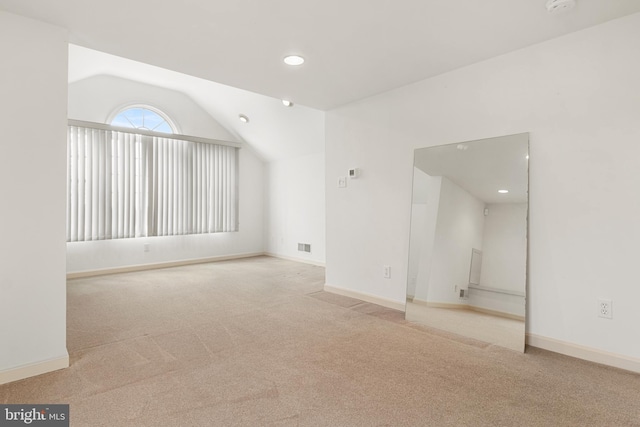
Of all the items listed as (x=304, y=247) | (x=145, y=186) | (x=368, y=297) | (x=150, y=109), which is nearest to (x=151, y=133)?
(x=150, y=109)

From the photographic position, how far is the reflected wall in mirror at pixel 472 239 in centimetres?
271

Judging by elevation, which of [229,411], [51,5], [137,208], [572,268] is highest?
[51,5]

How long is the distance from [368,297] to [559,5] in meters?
2.99

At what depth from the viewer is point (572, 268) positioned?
8.13 ft

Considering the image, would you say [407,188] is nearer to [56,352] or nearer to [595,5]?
[595,5]

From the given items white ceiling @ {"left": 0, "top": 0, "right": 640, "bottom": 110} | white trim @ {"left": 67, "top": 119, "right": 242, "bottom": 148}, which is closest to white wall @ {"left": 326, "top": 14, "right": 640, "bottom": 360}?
white ceiling @ {"left": 0, "top": 0, "right": 640, "bottom": 110}

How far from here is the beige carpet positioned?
176 centimetres

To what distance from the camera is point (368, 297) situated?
12.7ft

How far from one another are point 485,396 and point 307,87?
3.03m

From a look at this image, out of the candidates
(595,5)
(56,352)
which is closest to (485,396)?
(595,5)

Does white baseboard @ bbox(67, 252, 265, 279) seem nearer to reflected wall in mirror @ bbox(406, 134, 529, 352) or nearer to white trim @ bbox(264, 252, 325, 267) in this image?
white trim @ bbox(264, 252, 325, 267)

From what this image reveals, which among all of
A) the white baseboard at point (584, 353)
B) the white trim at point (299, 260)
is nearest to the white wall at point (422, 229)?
the white baseboard at point (584, 353)

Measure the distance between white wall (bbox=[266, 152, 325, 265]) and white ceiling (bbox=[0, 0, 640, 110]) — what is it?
10.9 ft

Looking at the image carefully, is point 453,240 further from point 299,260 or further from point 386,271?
point 299,260
